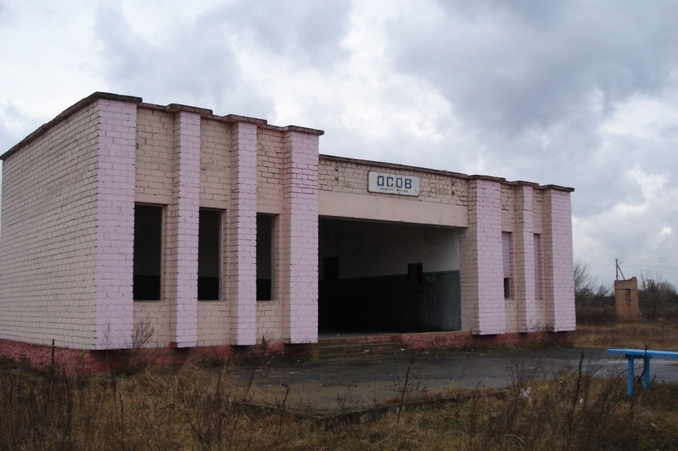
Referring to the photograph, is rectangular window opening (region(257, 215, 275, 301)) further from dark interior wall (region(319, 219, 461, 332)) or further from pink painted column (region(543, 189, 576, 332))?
pink painted column (region(543, 189, 576, 332))

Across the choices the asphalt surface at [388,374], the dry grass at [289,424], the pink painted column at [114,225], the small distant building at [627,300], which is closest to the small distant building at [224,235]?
the pink painted column at [114,225]

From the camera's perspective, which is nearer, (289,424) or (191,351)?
(289,424)

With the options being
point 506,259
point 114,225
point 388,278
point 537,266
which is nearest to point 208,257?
point 388,278

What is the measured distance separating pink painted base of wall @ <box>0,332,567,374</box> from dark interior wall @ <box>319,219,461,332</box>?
49.9 inches

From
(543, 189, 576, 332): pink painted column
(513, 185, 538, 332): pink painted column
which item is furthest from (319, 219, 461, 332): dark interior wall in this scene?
(543, 189, 576, 332): pink painted column

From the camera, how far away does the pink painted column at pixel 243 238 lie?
14984 millimetres

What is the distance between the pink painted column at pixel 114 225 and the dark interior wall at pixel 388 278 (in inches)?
350

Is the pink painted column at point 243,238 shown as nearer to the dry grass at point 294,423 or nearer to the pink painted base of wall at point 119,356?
the pink painted base of wall at point 119,356

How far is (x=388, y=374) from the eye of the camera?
13055 millimetres

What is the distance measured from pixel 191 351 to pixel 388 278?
9.26 metres

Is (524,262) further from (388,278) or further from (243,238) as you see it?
(243,238)

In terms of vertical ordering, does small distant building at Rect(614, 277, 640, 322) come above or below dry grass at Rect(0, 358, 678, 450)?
above

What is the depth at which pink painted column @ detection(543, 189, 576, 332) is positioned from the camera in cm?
2125

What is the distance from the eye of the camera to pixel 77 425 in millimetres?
7371
